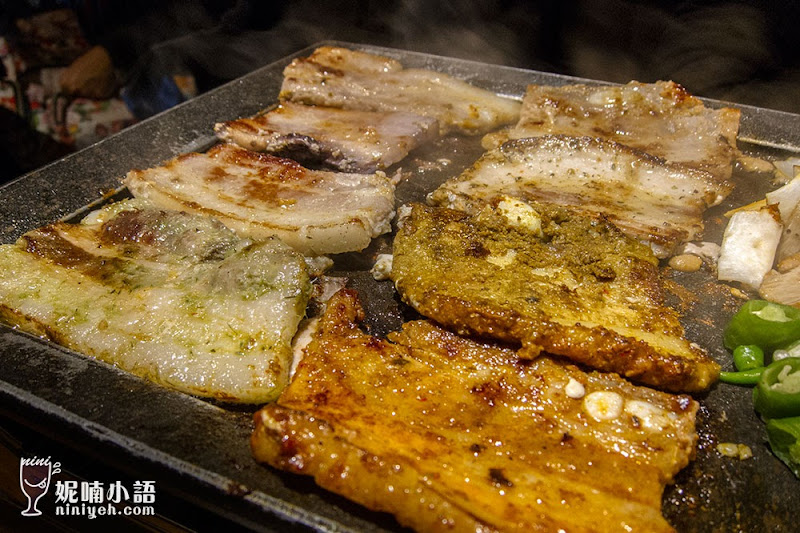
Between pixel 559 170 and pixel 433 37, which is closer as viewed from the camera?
pixel 559 170

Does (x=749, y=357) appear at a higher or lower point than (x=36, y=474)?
higher

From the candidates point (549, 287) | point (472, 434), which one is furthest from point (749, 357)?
point (472, 434)

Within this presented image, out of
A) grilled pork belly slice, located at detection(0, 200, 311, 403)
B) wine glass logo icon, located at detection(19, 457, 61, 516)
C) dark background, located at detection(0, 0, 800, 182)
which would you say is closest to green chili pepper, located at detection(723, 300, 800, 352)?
grilled pork belly slice, located at detection(0, 200, 311, 403)

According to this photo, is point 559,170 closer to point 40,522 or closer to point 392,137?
point 392,137

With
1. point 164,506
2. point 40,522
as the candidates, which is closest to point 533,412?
point 164,506

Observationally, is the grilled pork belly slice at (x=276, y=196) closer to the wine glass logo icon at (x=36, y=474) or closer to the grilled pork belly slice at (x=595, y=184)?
the grilled pork belly slice at (x=595, y=184)

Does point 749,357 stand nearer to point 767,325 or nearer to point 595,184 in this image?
point 767,325
